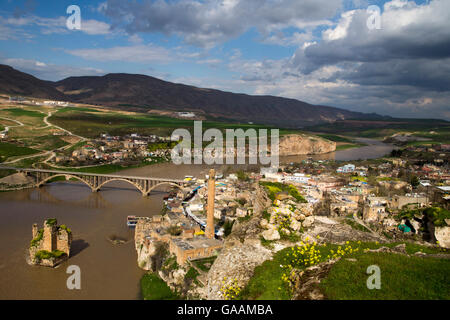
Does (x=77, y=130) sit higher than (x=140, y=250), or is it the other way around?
(x=77, y=130)

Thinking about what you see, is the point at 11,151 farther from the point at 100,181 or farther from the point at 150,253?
the point at 150,253

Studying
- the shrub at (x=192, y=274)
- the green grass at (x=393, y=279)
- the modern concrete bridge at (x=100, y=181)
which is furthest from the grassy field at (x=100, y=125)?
the green grass at (x=393, y=279)

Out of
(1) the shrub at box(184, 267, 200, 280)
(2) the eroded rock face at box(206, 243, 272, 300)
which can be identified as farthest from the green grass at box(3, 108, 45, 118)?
(2) the eroded rock face at box(206, 243, 272, 300)

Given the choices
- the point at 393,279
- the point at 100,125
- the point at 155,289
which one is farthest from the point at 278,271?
the point at 100,125
